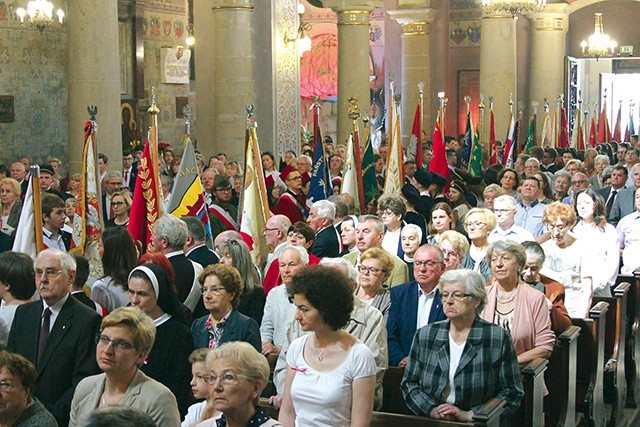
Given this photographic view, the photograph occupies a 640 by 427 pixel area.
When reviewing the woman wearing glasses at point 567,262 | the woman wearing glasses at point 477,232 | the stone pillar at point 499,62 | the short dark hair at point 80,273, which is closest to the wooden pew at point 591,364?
the woman wearing glasses at point 567,262

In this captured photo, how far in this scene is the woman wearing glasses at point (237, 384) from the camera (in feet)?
15.2

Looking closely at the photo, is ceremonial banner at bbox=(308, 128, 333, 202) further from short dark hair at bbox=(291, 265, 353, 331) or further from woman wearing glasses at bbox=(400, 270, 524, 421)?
short dark hair at bbox=(291, 265, 353, 331)

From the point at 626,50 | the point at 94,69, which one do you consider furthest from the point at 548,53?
the point at 94,69

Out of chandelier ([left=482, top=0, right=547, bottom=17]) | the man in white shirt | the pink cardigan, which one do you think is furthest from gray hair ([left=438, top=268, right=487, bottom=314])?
chandelier ([left=482, top=0, right=547, bottom=17])

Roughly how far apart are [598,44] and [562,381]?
24.1 metres

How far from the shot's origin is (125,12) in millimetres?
21109

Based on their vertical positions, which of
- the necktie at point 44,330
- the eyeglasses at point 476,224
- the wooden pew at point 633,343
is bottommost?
the wooden pew at point 633,343

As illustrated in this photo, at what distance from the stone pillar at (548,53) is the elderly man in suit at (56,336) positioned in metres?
23.3

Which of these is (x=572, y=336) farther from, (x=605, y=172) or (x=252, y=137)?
(x=605, y=172)

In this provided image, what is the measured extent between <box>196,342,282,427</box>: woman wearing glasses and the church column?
14.6 metres

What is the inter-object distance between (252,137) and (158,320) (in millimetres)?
4794

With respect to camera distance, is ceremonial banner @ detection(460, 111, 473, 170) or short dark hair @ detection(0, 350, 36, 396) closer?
short dark hair @ detection(0, 350, 36, 396)

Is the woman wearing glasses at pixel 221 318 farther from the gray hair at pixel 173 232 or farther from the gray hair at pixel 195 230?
the gray hair at pixel 195 230

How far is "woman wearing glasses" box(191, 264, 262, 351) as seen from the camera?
6527 millimetres
